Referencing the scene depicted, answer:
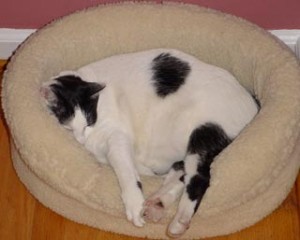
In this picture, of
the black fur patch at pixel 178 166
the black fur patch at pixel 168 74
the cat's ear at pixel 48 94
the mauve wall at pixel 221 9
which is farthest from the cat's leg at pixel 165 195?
the mauve wall at pixel 221 9

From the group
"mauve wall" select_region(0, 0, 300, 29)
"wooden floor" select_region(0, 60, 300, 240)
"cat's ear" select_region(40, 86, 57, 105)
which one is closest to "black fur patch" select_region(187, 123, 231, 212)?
"wooden floor" select_region(0, 60, 300, 240)

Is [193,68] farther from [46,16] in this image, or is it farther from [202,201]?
[46,16]

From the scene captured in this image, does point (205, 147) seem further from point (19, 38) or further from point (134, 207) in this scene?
point (19, 38)

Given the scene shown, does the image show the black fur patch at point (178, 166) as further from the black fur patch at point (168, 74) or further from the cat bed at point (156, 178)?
the black fur patch at point (168, 74)

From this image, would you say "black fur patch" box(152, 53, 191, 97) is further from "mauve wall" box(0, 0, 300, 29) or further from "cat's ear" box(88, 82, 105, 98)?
"mauve wall" box(0, 0, 300, 29)

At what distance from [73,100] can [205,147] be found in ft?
1.29

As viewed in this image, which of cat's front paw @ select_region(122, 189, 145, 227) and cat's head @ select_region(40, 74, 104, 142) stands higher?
cat's head @ select_region(40, 74, 104, 142)

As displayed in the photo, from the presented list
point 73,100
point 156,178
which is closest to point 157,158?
point 156,178

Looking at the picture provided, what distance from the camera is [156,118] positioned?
6.12ft

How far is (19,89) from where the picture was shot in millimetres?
1894

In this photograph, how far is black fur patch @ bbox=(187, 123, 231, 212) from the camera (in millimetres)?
1710

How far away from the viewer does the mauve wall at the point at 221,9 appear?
88.3 inches

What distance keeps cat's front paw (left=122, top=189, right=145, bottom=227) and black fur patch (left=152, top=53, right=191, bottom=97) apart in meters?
0.31

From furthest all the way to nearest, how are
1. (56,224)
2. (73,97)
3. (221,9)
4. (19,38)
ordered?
(19,38) → (221,9) → (56,224) → (73,97)
